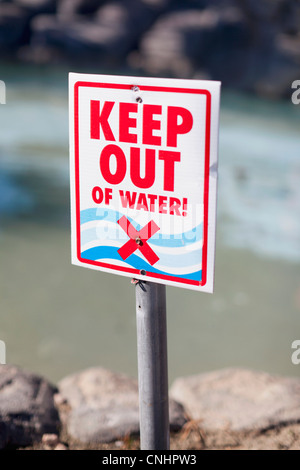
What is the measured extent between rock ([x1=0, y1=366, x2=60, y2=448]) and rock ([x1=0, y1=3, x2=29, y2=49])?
8383mm

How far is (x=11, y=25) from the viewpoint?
342 inches

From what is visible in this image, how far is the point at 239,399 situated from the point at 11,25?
8.64m

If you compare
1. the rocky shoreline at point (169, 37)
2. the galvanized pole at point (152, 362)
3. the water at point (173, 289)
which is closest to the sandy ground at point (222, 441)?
the galvanized pole at point (152, 362)

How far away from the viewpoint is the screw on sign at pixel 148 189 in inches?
26.5

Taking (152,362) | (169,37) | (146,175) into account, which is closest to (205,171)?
(146,175)

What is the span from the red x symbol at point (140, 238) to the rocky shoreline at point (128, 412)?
53 cm

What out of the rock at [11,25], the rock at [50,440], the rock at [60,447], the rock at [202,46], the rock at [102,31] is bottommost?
the rock at [60,447]

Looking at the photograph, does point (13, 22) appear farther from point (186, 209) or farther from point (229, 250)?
point (186, 209)

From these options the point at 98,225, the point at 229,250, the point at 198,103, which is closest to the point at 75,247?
the point at 98,225

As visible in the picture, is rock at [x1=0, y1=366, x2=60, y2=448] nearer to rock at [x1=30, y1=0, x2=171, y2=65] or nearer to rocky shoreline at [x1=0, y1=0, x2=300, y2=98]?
rocky shoreline at [x1=0, y1=0, x2=300, y2=98]

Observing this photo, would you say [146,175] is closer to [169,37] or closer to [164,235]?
[164,235]

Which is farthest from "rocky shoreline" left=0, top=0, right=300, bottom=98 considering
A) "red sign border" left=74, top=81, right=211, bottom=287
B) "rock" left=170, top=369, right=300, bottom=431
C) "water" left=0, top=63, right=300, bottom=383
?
"red sign border" left=74, top=81, right=211, bottom=287

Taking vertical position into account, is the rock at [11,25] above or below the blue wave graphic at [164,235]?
above

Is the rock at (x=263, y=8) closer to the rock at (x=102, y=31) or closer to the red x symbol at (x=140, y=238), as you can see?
the rock at (x=102, y=31)
